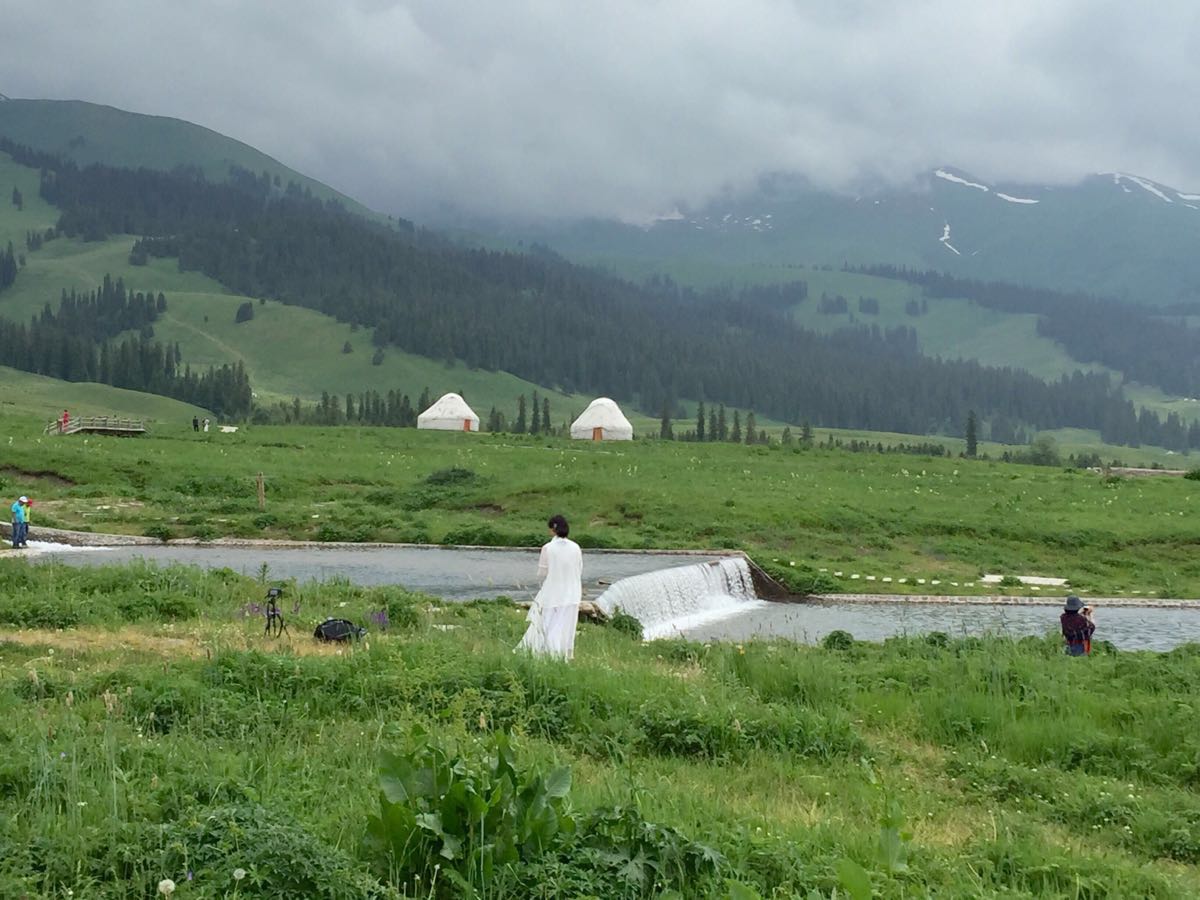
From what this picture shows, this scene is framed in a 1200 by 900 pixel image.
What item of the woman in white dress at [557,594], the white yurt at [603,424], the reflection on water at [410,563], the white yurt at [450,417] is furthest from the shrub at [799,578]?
the white yurt at [450,417]

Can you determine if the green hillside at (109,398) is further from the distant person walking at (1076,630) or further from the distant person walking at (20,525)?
the distant person walking at (1076,630)

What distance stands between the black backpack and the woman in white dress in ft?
8.40

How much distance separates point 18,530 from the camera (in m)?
36.2

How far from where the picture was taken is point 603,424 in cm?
12062

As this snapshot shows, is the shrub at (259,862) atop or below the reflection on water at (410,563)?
atop

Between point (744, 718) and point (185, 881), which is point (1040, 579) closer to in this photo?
point (744, 718)

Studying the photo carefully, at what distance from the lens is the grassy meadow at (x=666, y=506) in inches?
1702

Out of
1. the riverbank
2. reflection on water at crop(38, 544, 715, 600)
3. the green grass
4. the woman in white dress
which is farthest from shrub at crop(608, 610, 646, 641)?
the green grass

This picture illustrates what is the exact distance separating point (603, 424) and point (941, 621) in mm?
89278

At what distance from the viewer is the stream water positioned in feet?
101

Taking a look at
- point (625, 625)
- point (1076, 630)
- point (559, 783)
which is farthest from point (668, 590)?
→ point (559, 783)

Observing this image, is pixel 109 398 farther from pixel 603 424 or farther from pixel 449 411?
pixel 603 424

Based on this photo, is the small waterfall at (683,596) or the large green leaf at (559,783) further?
the small waterfall at (683,596)

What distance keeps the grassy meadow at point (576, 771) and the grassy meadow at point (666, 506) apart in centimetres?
2385
